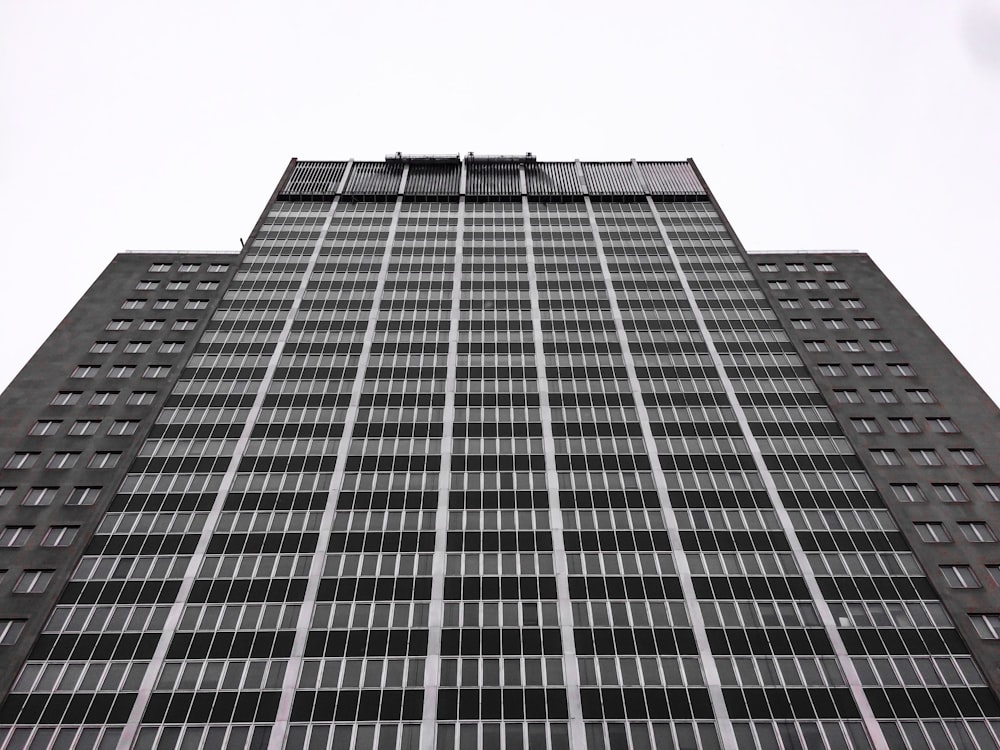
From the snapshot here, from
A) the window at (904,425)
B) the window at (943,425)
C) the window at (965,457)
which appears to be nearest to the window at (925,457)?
the window at (965,457)

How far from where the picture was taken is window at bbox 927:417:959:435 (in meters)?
51.4

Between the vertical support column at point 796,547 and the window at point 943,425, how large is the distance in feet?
46.1

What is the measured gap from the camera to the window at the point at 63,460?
4816cm

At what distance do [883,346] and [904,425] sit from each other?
10.3m

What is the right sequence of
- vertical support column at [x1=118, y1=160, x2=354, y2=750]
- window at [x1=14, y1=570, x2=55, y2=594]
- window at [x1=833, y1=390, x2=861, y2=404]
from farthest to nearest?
window at [x1=833, y1=390, x2=861, y2=404], window at [x1=14, y1=570, x2=55, y2=594], vertical support column at [x1=118, y1=160, x2=354, y2=750]

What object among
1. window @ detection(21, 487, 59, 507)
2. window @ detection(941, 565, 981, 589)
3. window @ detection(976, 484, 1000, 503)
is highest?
window @ detection(21, 487, 59, 507)

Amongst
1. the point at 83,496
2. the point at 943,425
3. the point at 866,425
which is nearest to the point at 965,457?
the point at 943,425

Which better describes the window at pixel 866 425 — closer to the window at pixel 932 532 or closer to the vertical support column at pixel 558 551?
the window at pixel 932 532

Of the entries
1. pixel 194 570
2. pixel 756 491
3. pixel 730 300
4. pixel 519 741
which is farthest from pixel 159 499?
pixel 730 300

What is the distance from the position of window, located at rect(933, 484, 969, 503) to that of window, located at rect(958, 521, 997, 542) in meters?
1.88

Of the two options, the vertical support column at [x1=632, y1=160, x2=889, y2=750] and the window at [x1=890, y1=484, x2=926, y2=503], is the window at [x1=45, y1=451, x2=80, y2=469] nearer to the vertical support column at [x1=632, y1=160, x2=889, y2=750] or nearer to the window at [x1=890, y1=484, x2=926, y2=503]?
the vertical support column at [x1=632, y1=160, x2=889, y2=750]

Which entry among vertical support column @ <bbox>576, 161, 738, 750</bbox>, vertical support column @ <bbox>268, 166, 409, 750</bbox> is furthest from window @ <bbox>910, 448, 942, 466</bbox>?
vertical support column @ <bbox>268, 166, 409, 750</bbox>

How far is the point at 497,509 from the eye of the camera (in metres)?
46.3

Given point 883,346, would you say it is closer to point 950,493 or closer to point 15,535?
point 950,493
